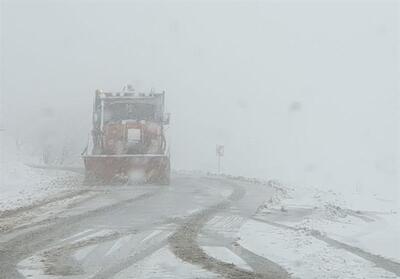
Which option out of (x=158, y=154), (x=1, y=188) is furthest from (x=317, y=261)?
(x=158, y=154)

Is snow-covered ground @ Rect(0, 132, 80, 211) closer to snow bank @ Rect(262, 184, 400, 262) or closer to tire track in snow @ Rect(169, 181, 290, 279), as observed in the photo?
tire track in snow @ Rect(169, 181, 290, 279)

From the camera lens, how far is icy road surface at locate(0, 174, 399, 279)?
290 inches

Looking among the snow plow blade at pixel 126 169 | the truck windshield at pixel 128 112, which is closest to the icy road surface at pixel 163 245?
the snow plow blade at pixel 126 169

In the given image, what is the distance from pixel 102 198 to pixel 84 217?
373cm

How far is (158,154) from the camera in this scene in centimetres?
2077

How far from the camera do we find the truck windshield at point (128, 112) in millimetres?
21688

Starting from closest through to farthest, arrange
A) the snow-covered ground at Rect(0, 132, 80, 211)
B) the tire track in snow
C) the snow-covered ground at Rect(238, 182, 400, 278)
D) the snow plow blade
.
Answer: the tire track in snow
the snow-covered ground at Rect(238, 182, 400, 278)
the snow-covered ground at Rect(0, 132, 80, 211)
the snow plow blade

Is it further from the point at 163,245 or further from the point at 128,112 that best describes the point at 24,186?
the point at 163,245

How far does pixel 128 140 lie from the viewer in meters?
21.2

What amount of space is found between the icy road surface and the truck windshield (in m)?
7.60

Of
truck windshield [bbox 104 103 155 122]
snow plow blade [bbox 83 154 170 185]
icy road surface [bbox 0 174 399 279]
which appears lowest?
icy road surface [bbox 0 174 399 279]

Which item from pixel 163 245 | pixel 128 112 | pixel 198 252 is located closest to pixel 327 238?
pixel 198 252

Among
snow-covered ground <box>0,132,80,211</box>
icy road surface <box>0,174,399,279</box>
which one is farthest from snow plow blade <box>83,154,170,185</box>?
icy road surface <box>0,174,399,279</box>

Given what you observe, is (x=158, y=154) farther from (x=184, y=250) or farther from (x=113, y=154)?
(x=184, y=250)
